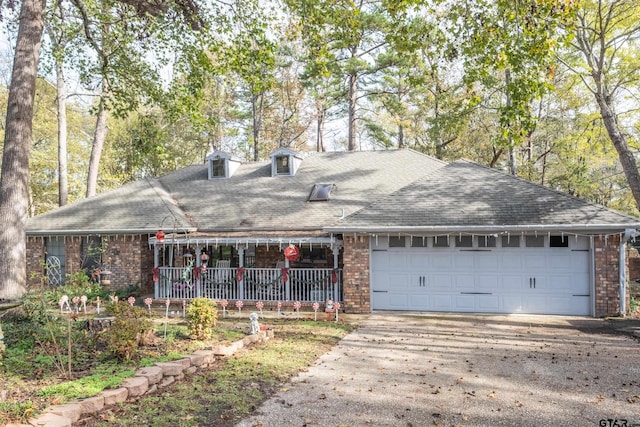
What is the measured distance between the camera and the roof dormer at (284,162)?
19.3 meters

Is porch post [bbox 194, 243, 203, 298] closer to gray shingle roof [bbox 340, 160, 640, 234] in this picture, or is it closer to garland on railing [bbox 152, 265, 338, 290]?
garland on railing [bbox 152, 265, 338, 290]

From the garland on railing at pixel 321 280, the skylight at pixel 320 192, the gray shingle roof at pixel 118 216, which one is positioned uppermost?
the skylight at pixel 320 192

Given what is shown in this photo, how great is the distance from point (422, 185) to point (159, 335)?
32.0 feet

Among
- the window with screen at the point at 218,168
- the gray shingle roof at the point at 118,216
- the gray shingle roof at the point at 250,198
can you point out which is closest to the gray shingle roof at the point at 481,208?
the gray shingle roof at the point at 250,198

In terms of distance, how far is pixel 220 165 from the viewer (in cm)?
2033

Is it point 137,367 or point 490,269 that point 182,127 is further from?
point 137,367

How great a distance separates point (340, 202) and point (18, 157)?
9937 millimetres

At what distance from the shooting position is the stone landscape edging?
4.68 m

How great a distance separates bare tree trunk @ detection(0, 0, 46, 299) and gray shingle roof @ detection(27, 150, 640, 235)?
17.6 ft

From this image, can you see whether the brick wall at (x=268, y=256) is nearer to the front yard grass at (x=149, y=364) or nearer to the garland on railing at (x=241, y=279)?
the garland on railing at (x=241, y=279)

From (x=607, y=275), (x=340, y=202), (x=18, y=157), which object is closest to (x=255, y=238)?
(x=340, y=202)

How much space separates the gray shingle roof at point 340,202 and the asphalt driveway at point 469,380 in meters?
3.23

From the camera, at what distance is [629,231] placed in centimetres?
1142

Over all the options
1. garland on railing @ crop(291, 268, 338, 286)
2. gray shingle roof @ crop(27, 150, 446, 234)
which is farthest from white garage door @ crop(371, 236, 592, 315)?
gray shingle roof @ crop(27, 150, 446, 234)
